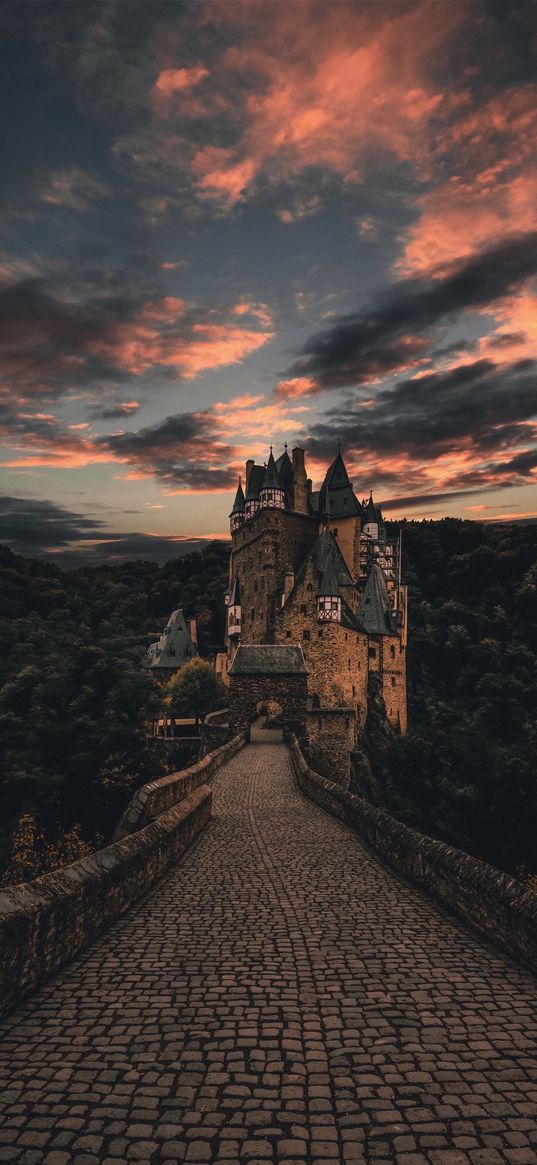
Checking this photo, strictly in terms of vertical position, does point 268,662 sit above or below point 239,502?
below

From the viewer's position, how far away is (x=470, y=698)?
207 feet

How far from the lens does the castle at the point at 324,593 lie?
44406 millimetres

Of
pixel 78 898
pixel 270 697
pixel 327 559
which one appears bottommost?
pixel 78 898

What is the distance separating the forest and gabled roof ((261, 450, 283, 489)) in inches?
752

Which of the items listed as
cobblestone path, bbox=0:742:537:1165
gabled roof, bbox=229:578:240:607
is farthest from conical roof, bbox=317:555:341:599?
cobblestone path, bbox=0:742:537:1165

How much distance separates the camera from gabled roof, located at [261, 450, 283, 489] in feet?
185

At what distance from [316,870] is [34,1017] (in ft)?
18.1

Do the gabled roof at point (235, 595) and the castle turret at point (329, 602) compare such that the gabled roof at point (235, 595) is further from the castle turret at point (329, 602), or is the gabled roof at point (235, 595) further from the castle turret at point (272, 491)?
the castle turret at point (329, 602)

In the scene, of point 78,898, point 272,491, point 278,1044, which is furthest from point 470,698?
point 278,1044

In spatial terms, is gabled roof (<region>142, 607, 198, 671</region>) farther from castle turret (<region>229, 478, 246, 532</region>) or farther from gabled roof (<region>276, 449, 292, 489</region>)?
gabled roof (<region>276, 449, 292, 489</region>)

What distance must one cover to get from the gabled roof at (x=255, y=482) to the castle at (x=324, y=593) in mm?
108

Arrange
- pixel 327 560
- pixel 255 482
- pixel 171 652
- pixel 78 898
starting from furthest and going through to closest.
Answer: pixel 255 482, pixel 171 652, pixel 327 560, pixel 78 898

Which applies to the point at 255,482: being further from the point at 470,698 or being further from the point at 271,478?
the point at 470,698

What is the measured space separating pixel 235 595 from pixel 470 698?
27.0m
